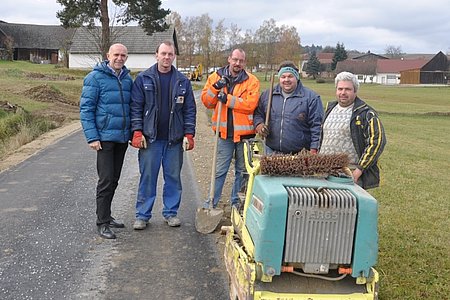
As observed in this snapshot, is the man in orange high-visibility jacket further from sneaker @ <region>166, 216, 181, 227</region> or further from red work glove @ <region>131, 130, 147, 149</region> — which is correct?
red work glove @ <region>131, 130, 147, 149</region>

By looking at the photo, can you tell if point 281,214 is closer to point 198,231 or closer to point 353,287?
point 353,287

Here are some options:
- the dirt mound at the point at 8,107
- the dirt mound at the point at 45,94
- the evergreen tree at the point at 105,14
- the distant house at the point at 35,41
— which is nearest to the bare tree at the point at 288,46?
the distant house at the point at 35,41

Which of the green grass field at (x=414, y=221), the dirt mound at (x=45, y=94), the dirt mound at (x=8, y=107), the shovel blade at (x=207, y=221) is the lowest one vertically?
the green grass field at (x=414, y=221)

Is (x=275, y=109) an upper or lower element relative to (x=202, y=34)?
lower

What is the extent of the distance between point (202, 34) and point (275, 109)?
72.3 meters

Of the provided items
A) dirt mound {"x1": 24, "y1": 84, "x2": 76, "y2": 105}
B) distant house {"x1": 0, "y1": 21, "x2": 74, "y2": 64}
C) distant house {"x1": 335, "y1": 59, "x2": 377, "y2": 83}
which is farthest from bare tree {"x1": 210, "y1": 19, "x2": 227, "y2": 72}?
dirt mound {"x1": 24, "y1": 84, "x2": 76, "y2": 105}

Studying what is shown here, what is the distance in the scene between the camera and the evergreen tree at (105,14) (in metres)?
29.2

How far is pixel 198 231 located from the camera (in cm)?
601

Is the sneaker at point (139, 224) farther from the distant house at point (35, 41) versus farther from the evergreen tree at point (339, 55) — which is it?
the evergreen tree at point (339, 55)

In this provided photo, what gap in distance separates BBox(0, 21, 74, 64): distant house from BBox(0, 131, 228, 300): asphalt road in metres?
63.6

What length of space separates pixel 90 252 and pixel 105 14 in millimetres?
26907

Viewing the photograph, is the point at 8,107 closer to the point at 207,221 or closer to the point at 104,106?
the point at 104,106

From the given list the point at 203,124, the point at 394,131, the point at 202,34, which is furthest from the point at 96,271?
the point at 202,34

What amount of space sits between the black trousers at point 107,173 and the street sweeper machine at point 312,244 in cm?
264
